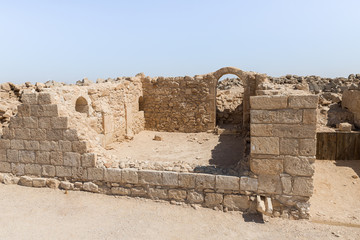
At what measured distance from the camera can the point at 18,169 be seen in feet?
20.0

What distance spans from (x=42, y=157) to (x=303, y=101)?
5629mm

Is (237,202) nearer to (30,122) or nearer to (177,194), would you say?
(177,194)

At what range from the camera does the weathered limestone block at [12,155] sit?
6.06 m

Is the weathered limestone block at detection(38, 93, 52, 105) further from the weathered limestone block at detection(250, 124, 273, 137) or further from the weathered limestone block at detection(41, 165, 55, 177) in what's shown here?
the weathered limestone block at detection(250, 124, 273, 137)

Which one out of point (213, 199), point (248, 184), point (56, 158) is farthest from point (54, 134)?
point (248, 184)

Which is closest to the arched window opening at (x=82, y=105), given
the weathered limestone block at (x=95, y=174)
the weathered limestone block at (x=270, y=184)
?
the weathered limestone block at (x=95, y=174)

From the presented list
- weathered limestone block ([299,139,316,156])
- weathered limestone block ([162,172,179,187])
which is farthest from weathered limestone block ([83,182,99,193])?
weathered limestone block ([299,139,316,156])

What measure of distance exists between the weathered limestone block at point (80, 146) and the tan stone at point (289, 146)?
4002 millimetres

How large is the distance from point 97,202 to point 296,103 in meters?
4.33

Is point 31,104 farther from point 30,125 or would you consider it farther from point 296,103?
point 296,103

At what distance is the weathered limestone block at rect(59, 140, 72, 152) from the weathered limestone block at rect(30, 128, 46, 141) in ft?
1.49

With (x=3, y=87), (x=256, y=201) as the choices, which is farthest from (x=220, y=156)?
(x=3, y=87)

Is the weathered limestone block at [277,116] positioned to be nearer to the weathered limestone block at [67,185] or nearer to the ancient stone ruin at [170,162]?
Answer: the ancient stone ruin at [170,162]

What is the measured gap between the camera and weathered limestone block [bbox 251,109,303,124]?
4383 millimetres
